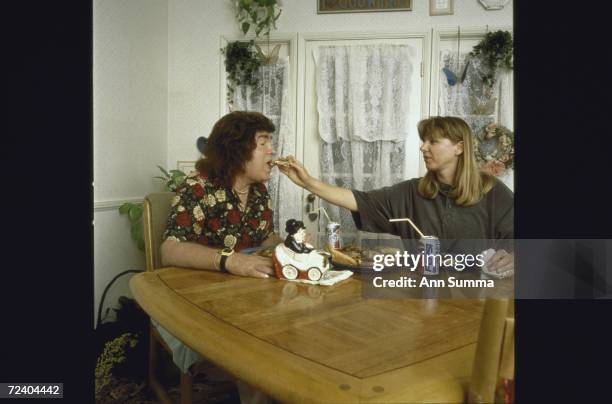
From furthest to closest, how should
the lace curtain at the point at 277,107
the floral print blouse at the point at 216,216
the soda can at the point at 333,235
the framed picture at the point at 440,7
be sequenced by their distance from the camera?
the lace curtain at the point at 277,107, the framed picture at the point at 440,7, the floral print blouse at the point at 216,216, the soda can at the point at 333,235

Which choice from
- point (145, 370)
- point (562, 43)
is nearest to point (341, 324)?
point (562, 43)

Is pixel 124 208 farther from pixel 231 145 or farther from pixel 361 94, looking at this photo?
pixel 361 94

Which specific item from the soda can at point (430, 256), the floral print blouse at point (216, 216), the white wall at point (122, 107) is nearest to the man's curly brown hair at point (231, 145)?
the floral print blouse at point (216, 216)

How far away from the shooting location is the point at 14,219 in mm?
429

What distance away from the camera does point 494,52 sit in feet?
4.79

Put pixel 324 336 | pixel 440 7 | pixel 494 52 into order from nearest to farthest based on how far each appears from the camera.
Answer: pixel 324 336 < pixel 494 52 < pixel 440 7

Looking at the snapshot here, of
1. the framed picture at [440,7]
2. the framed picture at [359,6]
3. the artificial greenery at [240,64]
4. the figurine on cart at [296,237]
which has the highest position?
the framed picture at [359,6]

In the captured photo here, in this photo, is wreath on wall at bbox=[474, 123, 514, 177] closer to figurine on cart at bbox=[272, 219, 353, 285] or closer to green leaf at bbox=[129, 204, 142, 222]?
figurine on cart at bbox=[272, 219, 353, 285]

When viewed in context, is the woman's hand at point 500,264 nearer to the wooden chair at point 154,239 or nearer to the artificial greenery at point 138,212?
the wooden chair at point 154,239

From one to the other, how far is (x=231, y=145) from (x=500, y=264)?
2.69 ft

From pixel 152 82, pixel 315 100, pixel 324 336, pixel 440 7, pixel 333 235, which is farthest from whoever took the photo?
pixel 315 100

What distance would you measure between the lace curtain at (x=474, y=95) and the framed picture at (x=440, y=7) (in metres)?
0.15

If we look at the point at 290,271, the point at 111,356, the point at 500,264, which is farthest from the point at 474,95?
the point at 111,356

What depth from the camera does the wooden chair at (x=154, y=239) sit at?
1.09 metres
